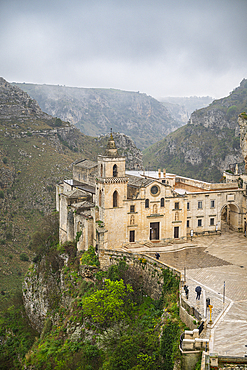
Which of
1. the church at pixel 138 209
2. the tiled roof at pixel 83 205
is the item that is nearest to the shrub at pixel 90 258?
the church at pixel 138 209

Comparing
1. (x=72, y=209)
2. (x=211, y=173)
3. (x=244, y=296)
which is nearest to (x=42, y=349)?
(x=72, y=209)

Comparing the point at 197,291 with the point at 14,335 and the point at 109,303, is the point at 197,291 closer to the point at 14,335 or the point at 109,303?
the point at 109,303

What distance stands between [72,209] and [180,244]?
15.4 metres

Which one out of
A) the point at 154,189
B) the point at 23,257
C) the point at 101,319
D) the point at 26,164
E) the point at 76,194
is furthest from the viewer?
the point at 26,164

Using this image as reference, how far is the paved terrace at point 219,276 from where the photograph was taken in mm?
24528

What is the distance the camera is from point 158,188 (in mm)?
48969

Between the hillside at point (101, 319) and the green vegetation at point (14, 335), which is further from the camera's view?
the green vegetation at point (14, 335)

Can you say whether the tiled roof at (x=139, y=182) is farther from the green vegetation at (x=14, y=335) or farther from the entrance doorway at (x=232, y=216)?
the green vegetation at (x=14, y=335)

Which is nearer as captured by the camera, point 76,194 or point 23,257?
point 76,194

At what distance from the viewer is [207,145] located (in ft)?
506

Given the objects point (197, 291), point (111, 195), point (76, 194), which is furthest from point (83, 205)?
point (197, 291)

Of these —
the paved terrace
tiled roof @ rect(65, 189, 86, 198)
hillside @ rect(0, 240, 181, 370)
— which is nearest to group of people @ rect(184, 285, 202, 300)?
the paved terrace

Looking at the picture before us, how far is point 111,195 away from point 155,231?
7.97 metres

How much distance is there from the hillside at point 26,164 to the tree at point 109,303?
1496 inches
